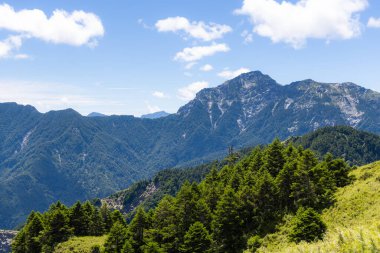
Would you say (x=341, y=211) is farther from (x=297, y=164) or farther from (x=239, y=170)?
(x=239, y=170)

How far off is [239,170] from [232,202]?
1047 inches

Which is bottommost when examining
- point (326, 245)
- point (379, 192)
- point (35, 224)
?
point (35, 224)

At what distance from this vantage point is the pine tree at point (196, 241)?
6444cm

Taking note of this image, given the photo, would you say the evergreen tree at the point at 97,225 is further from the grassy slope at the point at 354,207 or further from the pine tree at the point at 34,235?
the grassy slope at the point at 354,207

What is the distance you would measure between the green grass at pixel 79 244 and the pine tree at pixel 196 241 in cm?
2299

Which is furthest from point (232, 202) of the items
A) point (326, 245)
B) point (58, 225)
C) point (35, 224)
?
point (326, 245)

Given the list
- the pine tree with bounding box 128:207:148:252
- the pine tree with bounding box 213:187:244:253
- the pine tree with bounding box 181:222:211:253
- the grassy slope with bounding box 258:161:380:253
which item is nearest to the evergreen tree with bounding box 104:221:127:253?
the pine tree with bounding box 128:207:148:252

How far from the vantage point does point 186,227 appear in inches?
2864

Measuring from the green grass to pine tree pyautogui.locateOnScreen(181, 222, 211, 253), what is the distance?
2299 centimetres

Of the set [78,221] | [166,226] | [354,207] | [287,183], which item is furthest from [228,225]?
[78,221]

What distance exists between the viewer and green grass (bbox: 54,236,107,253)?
7952 cm

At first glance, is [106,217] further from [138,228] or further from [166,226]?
[166,226]

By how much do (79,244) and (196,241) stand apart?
33.2 m

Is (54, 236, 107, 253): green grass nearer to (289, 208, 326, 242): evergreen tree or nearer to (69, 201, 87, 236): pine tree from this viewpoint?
(69, 201, 87, 236): pine tree
